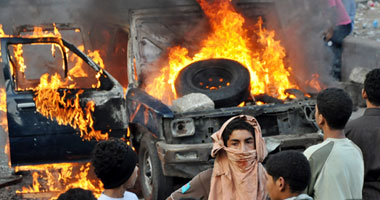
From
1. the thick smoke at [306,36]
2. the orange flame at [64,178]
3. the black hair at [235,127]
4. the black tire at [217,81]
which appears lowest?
the orange flame at [64,178]

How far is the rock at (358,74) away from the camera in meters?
10.1

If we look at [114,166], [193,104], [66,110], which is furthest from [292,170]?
[66,110]

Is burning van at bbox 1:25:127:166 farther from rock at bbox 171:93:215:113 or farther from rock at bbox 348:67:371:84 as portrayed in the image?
rock at bbox 348:67:371:84

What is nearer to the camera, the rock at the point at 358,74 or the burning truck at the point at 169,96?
the burning truck at the point at 169,96

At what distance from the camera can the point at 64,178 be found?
290 inches

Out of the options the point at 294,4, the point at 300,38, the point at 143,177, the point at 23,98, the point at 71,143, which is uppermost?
the point at 294,4

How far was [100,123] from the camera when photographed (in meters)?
6.93

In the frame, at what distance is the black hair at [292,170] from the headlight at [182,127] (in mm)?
3452

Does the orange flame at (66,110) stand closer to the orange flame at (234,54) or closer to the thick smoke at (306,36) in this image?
the orange flame at (234,54)

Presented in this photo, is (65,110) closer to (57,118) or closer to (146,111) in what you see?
(57,118)

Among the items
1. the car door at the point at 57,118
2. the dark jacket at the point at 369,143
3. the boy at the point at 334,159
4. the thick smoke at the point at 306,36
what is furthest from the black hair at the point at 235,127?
the thick smoke at the point at 306,36

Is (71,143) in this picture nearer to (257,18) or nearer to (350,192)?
(257,18)

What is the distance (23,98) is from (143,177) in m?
1.71

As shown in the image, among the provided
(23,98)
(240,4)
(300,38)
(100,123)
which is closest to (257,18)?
(240,4)
